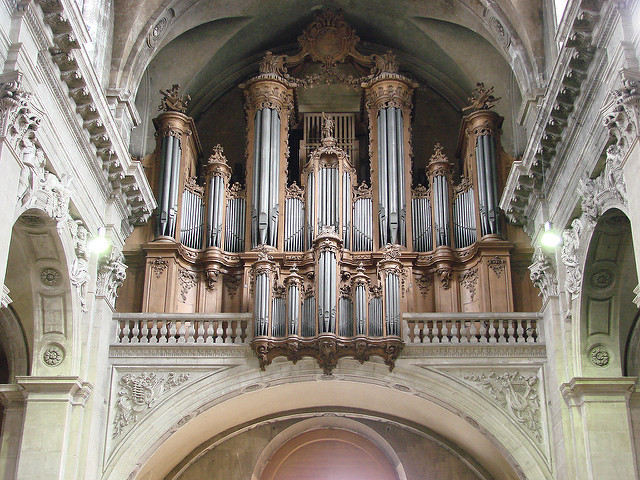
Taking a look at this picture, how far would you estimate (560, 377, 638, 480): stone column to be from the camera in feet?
52.0

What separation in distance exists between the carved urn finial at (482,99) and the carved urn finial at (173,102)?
597 centimetres

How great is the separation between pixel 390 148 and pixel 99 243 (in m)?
6.85

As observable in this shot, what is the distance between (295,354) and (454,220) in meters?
5.00

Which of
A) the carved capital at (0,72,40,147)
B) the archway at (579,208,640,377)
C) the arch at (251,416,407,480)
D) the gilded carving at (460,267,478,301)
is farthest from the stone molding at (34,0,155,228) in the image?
the archway at (579,208,640,377)

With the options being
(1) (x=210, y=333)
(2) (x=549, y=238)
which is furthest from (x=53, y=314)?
(2) (x=549, y=238)

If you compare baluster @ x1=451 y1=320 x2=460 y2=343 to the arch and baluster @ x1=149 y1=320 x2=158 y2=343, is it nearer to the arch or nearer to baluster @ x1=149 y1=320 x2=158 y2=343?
the arch

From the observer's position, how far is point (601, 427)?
16141 millimetres

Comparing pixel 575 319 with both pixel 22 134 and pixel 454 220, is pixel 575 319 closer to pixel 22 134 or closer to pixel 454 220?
pixel 454 220

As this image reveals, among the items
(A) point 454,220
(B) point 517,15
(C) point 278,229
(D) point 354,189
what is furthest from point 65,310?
(B) point 517,15

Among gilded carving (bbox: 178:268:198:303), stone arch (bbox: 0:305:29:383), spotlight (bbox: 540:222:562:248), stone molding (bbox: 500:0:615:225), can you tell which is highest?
stone molding (bbox: 500:0:615:225)

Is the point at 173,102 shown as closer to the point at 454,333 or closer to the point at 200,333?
the point at 200,333

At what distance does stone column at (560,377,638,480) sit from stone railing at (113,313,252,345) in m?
5.87

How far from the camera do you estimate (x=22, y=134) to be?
45.7 feet

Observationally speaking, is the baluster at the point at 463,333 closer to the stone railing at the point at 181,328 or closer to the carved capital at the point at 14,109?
the stone railing at the point at 181,328
